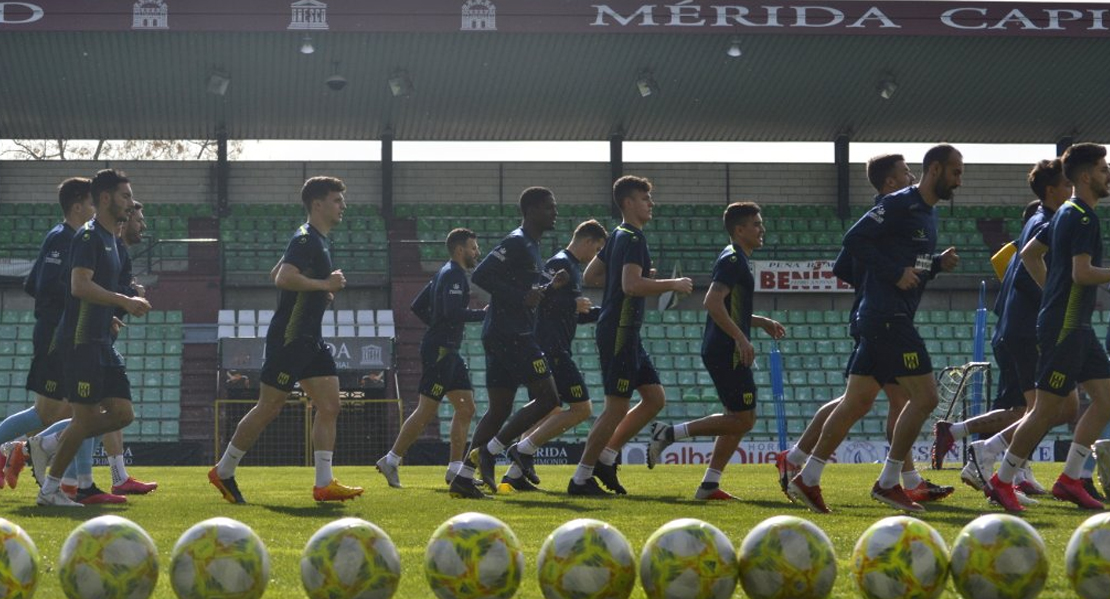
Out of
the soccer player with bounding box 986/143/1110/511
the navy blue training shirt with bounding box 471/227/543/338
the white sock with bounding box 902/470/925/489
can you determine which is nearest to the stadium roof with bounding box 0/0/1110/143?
the navy blue training shirt with bounding box 471/227/543/338

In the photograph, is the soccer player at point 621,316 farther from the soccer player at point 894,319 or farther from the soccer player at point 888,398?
the soccer player at point 894,319

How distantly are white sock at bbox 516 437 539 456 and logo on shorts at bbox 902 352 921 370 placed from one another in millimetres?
3431

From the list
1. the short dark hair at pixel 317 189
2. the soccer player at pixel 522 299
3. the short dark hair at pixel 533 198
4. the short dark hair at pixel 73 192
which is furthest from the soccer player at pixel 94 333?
the short dark hair at pixel 533 198

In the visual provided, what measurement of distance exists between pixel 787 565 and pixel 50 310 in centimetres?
752

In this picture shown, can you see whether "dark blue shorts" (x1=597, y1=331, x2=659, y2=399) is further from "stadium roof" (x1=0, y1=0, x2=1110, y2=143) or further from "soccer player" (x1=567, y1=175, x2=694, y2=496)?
"stadium roof" (x1=0, y1=0, x2=1110, y2=143)

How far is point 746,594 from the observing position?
4.20m

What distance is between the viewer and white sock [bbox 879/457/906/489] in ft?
27.1

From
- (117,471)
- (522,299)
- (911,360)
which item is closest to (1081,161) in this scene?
(911,360)

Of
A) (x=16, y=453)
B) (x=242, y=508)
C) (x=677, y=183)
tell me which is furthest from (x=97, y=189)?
(x=677, y=183)

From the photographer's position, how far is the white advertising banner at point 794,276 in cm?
2908

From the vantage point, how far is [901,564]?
401 centimetres

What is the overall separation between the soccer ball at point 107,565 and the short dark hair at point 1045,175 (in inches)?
270

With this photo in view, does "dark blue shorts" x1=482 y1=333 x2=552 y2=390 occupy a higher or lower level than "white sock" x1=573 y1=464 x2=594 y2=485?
higher

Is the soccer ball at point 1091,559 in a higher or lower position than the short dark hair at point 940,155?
lower
